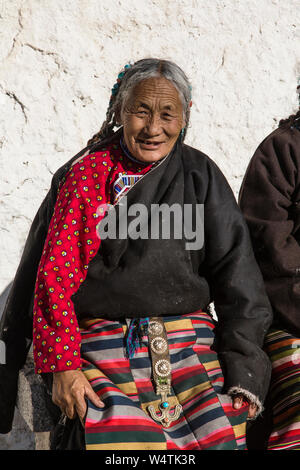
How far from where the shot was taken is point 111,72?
3.74m

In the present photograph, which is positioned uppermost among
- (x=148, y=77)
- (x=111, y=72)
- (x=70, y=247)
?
(x=111, y=72)

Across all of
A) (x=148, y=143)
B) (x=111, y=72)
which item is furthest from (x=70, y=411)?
(x=111, y=72)

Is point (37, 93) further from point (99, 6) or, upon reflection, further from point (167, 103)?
point (167, 103)

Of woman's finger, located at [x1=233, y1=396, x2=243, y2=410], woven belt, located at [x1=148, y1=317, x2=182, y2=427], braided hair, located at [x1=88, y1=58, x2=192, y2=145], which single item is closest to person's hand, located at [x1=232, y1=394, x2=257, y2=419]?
woman's finger, located at [x1=233, y1=396, x2=243, y2=410]

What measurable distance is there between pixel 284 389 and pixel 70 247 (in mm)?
1136

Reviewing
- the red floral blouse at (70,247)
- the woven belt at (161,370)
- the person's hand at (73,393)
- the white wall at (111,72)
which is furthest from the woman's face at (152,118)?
the white wall at (111,72)

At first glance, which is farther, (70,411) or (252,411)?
(252,411)

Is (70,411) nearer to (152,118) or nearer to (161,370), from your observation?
(161,370)

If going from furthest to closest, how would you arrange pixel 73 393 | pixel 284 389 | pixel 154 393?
pixel 284 389, pixel 154 393, pixel 73 393

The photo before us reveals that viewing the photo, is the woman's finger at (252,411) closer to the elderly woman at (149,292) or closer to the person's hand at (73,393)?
the elderly woman at (149,292)

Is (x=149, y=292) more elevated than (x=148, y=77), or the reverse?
(x=148, y=77)

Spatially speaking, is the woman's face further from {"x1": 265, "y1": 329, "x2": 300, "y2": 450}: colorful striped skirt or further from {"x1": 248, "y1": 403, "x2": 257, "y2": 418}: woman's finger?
{"x1": 248, "y1": 403, "x2": 257, "y2": 418}: woman's finger

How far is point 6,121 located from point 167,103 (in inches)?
56.3

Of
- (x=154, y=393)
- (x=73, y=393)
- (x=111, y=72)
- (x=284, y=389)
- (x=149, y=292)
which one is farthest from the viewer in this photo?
(x=111, y=72)
